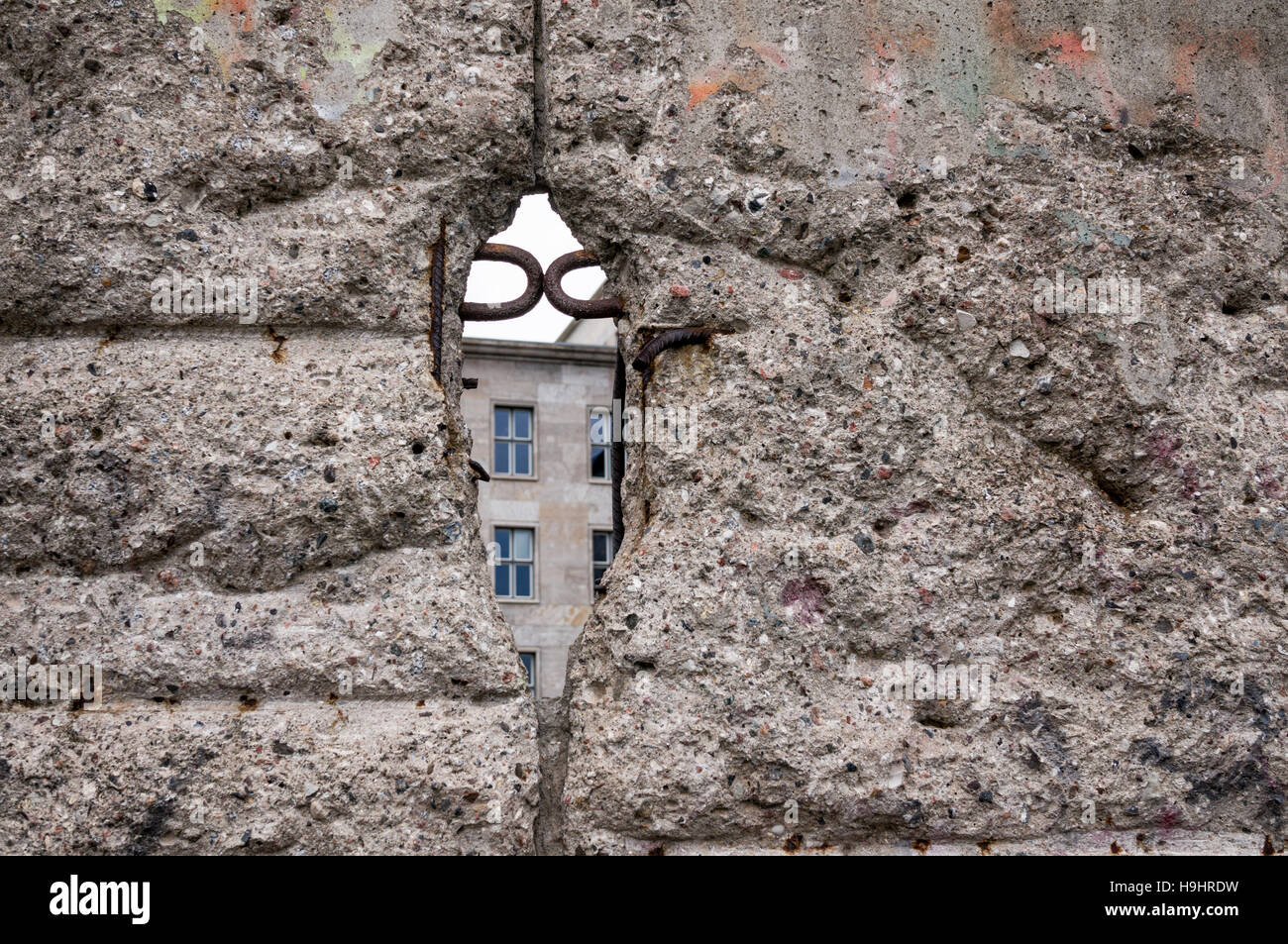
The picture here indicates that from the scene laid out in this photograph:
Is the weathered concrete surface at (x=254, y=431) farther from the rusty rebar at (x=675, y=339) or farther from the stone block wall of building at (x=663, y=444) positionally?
the rusty rebar at (x=675, y=339)

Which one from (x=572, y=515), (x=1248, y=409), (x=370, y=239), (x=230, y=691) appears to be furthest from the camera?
(x=572, y=515)

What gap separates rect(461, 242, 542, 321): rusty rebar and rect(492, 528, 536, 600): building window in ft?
54.8

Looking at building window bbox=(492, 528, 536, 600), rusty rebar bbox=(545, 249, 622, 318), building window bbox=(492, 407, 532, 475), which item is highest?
building window bbox=(492, 407, 532, 475)

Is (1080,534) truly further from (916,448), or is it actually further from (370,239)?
(370,239)

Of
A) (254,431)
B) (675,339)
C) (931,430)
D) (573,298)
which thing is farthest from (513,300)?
(931,430)

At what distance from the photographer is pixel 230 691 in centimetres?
233

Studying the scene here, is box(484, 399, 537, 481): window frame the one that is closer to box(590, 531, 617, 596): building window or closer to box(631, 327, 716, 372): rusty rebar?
box(590, 531, 617, 596): building window

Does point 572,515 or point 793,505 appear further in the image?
point 572,515

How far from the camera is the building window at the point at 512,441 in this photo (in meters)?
19.9

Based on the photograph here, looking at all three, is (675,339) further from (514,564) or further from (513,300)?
(514,564)

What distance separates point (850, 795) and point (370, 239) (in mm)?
1514

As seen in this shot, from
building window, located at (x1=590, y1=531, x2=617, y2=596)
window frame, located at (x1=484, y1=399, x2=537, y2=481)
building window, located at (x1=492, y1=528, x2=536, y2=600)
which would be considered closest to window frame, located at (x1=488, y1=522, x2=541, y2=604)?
building window, located at (x1=492, y1=528, x2=536, y2=600)

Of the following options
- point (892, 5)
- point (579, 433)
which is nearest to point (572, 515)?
point (579, 433)

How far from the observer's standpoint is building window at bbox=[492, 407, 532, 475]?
1988 cm
